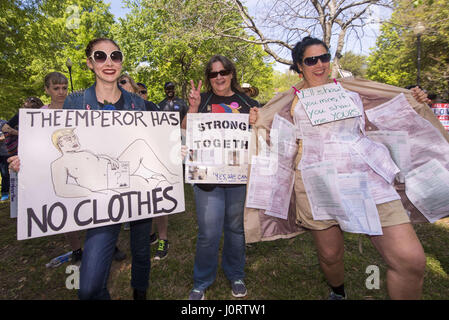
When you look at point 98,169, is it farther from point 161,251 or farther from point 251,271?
point 251,271

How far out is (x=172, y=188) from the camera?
2.10 metres

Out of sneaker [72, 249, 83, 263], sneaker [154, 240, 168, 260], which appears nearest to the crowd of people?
sneaker [154, 240, 168, 260]

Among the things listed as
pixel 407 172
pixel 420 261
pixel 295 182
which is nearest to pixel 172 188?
pixel 295 182

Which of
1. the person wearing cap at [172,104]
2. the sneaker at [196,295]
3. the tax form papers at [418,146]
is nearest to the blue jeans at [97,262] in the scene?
the sneaker at [196,295]

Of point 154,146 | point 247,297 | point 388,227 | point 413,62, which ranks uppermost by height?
point 413,62

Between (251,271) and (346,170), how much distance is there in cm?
184

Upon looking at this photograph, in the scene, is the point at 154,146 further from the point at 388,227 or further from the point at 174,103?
the point at 174,103

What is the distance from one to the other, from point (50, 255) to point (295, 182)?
3667 mm

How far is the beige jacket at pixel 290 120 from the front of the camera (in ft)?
6.90

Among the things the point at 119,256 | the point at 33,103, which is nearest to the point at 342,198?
the point at 119,256

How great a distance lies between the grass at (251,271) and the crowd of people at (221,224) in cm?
34

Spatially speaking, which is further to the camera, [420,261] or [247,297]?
[247,297]

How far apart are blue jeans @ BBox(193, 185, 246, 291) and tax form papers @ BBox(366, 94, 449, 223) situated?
4.60 ft

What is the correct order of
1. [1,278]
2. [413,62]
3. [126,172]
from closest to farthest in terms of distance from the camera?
[126,172], [1,278], [413,62]
